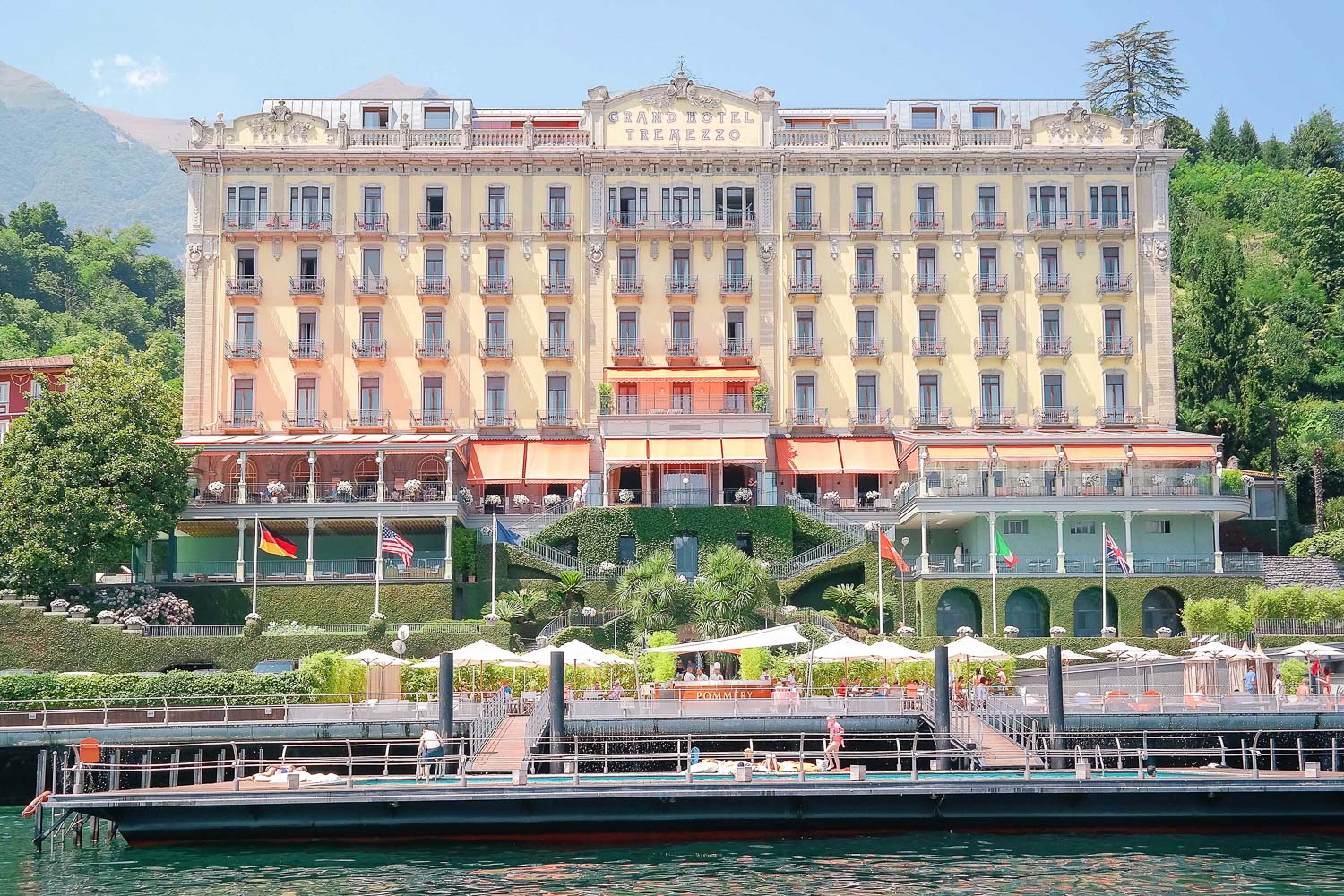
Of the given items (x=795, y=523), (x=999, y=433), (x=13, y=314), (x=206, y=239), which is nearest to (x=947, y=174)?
(x=999, y=433)

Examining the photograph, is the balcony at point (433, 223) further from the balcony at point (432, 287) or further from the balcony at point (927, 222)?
the balcony at point (927, 222)

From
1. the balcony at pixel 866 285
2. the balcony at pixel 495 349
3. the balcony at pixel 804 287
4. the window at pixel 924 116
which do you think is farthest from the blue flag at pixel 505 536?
the window at pixel 924 116

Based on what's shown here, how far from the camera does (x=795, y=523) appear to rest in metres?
68.8

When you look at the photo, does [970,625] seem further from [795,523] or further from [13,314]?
[13,314]

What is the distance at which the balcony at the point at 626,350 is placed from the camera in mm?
74312

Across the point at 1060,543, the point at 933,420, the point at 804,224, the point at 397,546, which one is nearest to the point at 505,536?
the point at 397,546

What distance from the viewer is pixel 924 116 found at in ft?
256

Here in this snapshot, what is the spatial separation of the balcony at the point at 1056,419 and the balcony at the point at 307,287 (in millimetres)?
32395

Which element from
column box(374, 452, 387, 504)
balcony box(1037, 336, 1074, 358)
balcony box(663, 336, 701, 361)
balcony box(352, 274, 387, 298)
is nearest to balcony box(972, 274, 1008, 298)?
balcony box(1037, 336, 1074, 358)

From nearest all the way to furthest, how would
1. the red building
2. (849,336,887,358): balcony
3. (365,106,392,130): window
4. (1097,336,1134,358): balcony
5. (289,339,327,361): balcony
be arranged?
(289,339,327,361): balcony
(849,336,887,358): balcony
(1097,336,1134,358): balcony
(365,106,392,130): window
the red building

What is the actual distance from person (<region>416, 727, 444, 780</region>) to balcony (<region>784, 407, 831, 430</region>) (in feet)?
118

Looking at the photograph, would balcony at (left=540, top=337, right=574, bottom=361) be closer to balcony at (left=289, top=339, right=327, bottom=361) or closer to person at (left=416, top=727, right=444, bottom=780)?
balcony at (left=289, top=339, right=327, bottom=361)

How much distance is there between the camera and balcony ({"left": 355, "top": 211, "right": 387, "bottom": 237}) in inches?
2933

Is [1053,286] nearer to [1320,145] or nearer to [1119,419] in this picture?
[1119,419]
